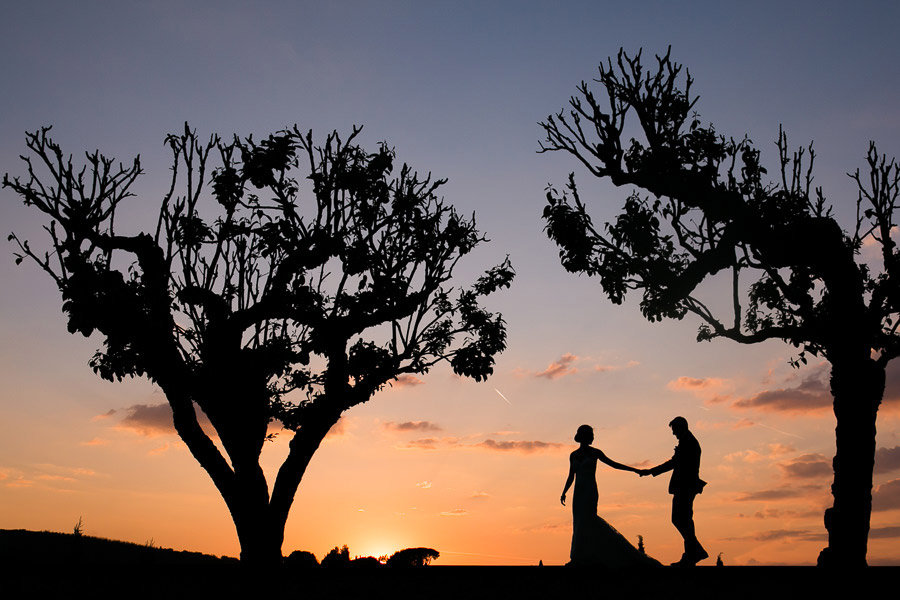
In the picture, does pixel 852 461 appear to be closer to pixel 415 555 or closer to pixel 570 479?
pixel 570 479

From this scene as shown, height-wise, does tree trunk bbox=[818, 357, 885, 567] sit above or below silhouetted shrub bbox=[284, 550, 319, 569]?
above

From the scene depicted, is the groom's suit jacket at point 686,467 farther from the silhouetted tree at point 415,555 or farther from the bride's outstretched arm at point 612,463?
the silhouetted tree at point 415,555

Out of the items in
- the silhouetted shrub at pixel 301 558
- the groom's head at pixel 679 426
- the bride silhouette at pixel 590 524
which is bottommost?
the silhouetted shrub at pixel 301 558

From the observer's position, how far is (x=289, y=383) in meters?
22.2

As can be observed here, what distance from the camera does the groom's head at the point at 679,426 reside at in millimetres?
14438

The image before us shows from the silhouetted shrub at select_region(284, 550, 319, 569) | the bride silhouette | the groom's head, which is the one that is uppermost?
the groom's head

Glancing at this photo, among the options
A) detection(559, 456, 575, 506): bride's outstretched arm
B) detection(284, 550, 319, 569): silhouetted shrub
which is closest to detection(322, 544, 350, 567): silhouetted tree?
detection(284, 550, 319, 569): silhouetted shrub

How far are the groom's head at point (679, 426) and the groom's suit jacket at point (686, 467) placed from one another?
0.25 feet

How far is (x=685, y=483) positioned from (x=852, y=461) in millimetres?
4894

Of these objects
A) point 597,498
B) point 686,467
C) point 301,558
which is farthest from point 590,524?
point 301,558

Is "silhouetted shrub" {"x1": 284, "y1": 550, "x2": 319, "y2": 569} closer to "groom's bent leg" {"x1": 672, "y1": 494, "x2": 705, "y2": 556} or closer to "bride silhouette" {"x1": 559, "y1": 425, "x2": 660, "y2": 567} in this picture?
"bride silhouette" {"x1": 559, "y1": 425, "x2": 660, "y2": 567}

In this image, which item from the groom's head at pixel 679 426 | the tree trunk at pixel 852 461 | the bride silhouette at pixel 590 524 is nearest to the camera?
the bride silhouette at pixel 590 524

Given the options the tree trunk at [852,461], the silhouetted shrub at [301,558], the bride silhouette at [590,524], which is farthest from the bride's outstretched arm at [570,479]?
the silhouetted shrub at [301,558]

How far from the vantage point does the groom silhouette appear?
13.8 metres
